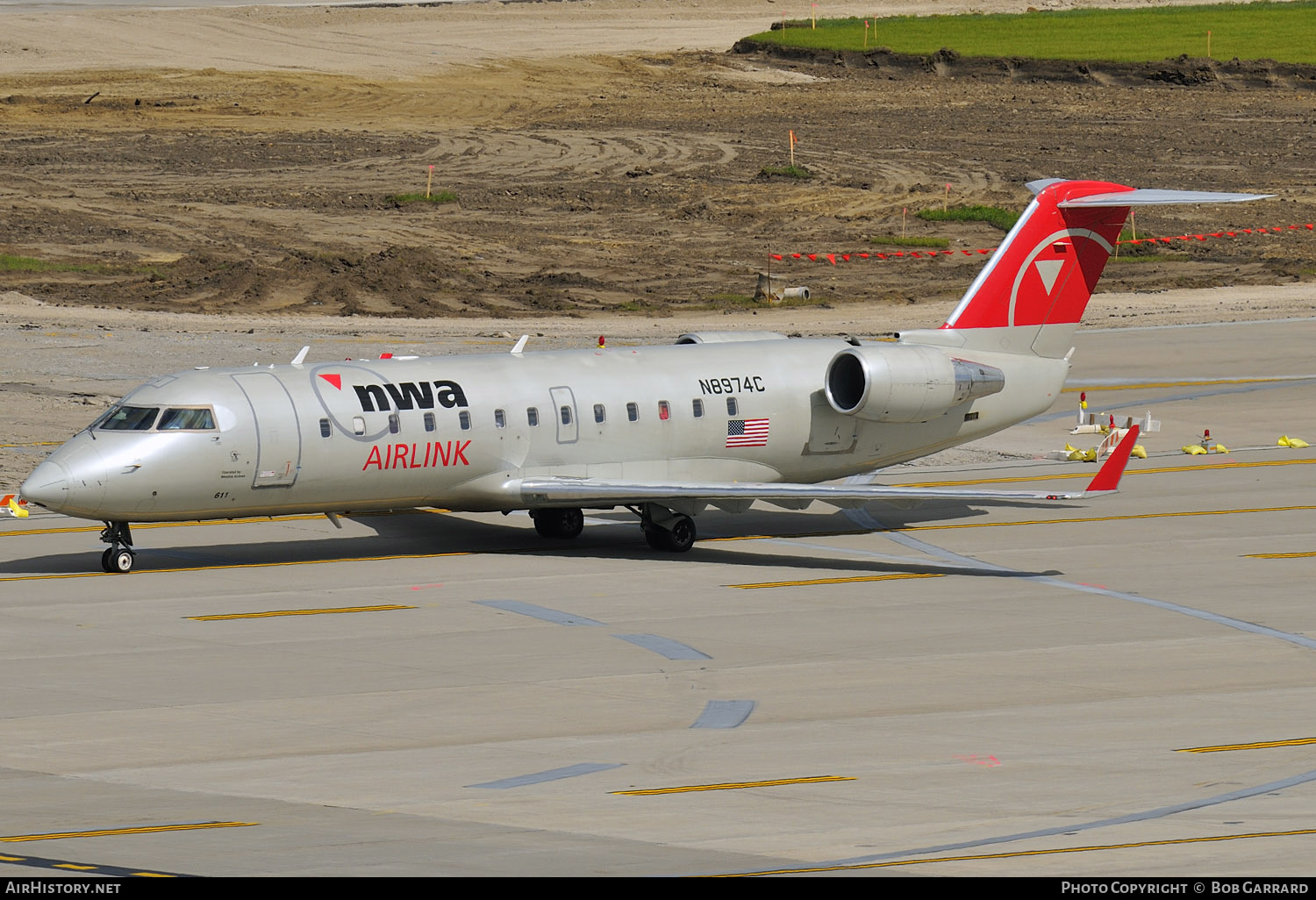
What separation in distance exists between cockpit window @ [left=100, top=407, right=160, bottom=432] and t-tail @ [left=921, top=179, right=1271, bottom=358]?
13.5 m

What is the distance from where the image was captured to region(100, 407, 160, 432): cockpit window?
27.3 m

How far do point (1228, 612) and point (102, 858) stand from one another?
16.7 meters

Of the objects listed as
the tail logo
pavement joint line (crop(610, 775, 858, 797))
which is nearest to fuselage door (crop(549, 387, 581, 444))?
the tail logo

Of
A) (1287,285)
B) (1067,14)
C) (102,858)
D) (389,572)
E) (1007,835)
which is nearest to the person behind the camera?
(102,858)

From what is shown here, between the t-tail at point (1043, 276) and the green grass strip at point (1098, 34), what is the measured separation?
229 feet

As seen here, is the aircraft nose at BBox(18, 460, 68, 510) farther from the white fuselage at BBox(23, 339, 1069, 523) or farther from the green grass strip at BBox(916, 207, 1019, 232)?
the green grass strip at BBox(916, 207, 1019, 232)

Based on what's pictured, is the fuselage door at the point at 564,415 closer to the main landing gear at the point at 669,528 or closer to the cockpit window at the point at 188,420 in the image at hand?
the main landing gear at the point at 669,528

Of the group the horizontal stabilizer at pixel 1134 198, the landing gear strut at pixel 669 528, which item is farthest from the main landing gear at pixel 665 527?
the horizontal stabilizer at pixel 1134 198

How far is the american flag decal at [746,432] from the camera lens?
102 ft

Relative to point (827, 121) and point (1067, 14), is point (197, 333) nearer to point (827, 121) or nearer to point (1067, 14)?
point (827, 121)

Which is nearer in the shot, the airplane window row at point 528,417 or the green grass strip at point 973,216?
the airplane window row at point 528,417

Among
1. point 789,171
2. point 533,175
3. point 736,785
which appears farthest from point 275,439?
point 789,171
